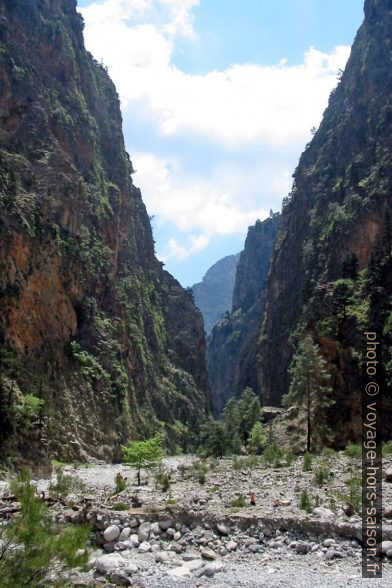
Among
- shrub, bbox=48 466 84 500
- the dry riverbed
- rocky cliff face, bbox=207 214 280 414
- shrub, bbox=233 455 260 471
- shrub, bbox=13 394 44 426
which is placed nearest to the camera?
the dry riverbed

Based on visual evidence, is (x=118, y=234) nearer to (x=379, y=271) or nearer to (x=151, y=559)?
(x=379, y=271)

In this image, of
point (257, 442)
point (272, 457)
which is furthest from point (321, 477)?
point (257, 442)

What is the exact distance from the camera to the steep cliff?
46312mm

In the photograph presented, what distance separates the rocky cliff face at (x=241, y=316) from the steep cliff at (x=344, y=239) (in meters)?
41.7

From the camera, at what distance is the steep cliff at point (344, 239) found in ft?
152

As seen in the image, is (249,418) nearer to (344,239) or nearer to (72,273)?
(72,273)

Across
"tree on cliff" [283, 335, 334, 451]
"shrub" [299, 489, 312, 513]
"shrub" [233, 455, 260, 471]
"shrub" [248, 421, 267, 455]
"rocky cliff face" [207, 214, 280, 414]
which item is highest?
"rocky cliff face" [207, 214, 280, 414]

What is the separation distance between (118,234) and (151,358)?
63.6ft

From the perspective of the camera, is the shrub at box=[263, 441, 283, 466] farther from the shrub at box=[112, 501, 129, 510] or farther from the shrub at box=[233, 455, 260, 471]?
the shrub at box=[112, 501, 129, 510]

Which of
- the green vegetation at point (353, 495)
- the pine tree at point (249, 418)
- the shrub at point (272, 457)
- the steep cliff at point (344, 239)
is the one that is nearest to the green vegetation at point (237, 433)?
the pine tree at point (249, 418)

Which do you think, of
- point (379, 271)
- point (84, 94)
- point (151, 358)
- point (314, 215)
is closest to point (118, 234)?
point (151, 358)

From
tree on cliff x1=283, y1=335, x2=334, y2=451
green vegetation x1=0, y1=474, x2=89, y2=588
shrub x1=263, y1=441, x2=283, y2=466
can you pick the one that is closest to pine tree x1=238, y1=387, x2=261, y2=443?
tree on cliff x1=283, y1=335, x2=334, y2=451

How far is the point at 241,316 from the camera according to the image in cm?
15650

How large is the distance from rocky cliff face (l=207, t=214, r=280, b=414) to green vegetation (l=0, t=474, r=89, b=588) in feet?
412
